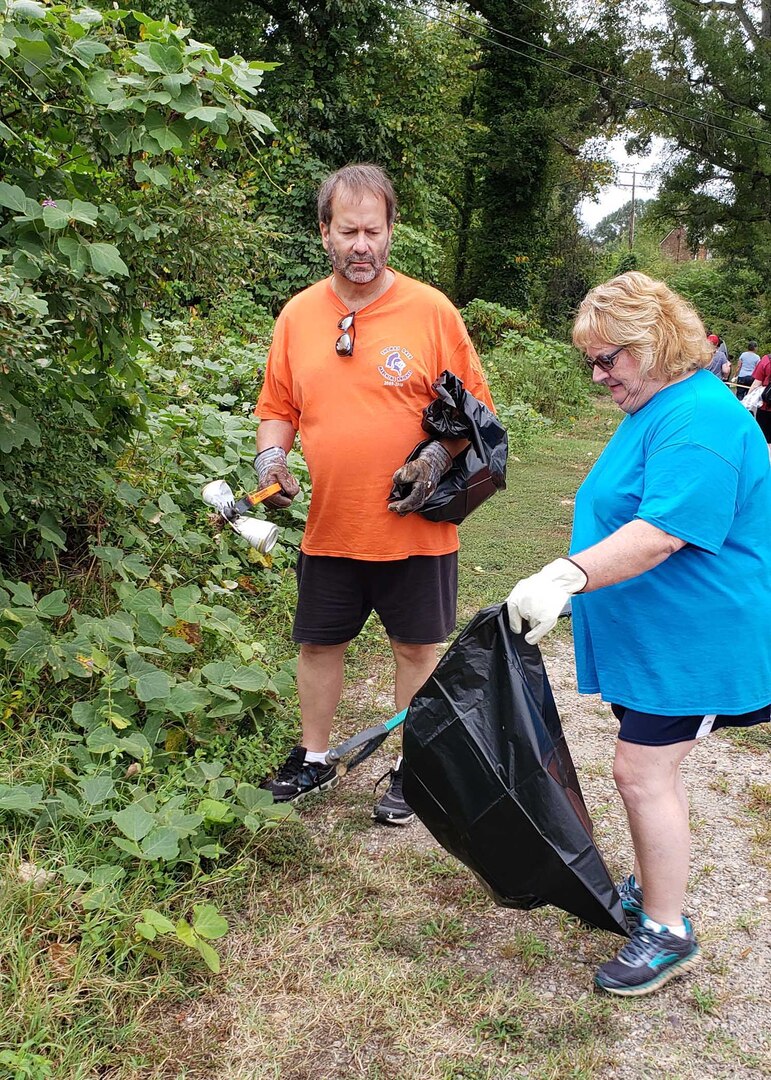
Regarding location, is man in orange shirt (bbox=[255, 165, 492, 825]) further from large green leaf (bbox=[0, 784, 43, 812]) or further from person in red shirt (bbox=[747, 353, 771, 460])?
person in red shirt (bbox=[747, 353, 771, 460])

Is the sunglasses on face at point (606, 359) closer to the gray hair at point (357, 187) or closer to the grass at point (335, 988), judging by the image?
the gray hair at point (357, 187)

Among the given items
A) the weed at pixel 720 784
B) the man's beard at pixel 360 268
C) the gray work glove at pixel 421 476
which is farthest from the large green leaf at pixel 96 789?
the weed at pixel 720 784

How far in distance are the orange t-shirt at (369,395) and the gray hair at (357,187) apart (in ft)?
0.75

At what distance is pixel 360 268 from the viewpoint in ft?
8.48

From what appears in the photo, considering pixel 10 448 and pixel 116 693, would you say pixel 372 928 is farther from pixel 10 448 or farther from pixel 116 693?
pixel 10 448

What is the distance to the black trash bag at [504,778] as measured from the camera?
211 centimetres

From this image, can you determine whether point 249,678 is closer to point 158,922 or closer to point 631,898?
point 158,922

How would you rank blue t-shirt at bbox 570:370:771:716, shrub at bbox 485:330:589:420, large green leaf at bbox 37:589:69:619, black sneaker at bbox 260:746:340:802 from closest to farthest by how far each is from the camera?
blue t-shirt at bbox 570:370:771:716, large green leaf at bbox 37:589:69:619, black sneaker at bbox 260:746:340:802, shrub at bbox 485:330:589:420

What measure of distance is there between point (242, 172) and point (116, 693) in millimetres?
2074

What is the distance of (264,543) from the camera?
2.70 m

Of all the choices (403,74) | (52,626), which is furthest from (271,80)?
(52,626)

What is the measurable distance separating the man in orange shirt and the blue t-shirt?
0.69 metres

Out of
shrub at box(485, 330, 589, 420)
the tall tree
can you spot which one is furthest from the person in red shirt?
the tall tree

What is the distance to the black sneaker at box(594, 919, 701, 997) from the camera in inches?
88.8
